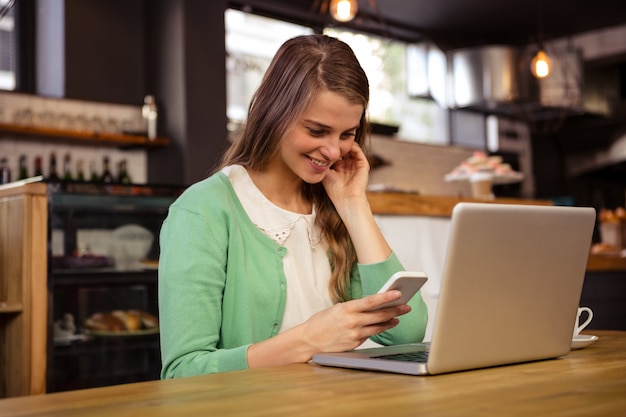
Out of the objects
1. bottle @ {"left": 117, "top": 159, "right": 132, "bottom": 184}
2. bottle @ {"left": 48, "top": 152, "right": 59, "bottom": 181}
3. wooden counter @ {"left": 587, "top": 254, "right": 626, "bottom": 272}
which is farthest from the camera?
bottle @ {"left": 117, "top": 159, "right": 132, "bottom": 184}

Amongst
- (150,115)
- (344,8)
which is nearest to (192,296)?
(344,8)

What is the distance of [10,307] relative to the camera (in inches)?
108

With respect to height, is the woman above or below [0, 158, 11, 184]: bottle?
below

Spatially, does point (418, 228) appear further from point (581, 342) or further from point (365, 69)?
point (581, 342)

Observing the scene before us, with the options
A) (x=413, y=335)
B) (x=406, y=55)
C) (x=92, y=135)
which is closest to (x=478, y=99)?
(x=406, y=55)

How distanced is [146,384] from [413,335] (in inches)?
29.8

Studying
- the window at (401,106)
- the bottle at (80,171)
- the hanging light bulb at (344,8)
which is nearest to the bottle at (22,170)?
the bottle at (80,171)

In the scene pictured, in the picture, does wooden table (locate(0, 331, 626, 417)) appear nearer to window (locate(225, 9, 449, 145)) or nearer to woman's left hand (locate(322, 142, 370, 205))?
woman's left hand (locate(322, 142, 370, 205))

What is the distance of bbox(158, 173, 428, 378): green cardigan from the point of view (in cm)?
147

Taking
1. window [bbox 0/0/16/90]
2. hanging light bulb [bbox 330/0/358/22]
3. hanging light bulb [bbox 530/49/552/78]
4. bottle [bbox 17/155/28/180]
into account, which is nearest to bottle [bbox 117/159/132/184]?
bottle [bbox 17/155/28/180]

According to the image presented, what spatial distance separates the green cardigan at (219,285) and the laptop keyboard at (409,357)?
0.83ft

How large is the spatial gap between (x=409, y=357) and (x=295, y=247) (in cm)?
55

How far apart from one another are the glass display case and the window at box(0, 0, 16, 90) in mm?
2141

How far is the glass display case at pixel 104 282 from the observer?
311 cm
